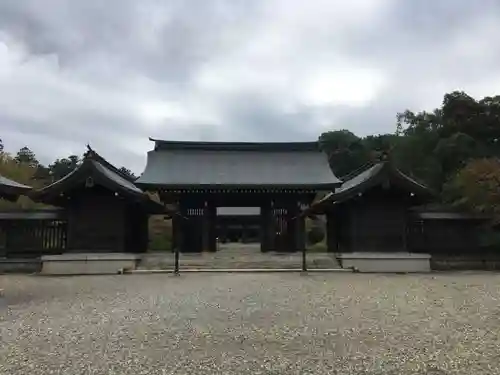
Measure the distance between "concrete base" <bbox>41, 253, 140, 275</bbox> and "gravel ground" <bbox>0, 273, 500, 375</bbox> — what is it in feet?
19.0

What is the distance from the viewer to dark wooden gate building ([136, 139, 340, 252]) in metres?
23.9

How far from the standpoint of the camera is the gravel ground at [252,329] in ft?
18.2

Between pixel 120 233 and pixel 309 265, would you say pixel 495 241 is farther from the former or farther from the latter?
pixel 120 233

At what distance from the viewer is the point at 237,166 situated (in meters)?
27.4

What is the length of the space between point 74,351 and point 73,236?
14519 millimetres

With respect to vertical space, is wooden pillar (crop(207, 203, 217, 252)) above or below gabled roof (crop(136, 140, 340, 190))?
below

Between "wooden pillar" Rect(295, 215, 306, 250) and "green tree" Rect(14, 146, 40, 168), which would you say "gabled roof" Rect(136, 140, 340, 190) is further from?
"green tree" Rect(14, 146, 40, 168)

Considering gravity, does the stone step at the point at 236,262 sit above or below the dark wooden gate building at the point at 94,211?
below

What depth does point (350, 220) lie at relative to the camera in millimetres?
20234

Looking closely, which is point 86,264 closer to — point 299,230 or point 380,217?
point 299,230

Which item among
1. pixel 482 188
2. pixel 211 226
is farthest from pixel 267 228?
pixel 482 188

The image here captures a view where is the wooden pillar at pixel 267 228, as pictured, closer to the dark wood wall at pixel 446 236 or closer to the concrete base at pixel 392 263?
the concrete base at pixel 392 263

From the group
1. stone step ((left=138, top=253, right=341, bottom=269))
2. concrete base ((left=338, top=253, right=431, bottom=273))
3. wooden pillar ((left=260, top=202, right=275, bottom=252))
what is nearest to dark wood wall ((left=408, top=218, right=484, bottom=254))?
concrete base ((left=338, top=253, right=431, bottom=273))

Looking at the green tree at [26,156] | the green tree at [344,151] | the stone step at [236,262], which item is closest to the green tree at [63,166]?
the green tree at [26,156]
